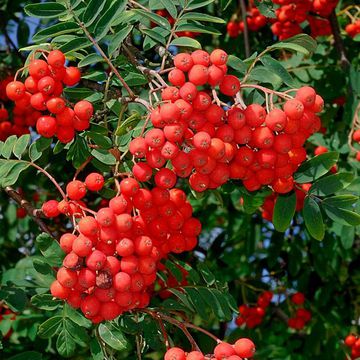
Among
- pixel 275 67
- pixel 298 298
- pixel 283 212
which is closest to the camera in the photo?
pixel 275 67

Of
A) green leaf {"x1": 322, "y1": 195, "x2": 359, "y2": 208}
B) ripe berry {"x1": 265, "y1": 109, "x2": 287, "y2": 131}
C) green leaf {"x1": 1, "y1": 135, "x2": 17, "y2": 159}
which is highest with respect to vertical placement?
ripe berry {"x1": 265, "y1": 109, "x2": 287, "y2": 131}

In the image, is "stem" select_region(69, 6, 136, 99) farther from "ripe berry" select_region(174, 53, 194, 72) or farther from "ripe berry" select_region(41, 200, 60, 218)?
"ripe berry" select_region(41, 200, 60, 218)

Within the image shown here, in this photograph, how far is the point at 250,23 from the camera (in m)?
4.05

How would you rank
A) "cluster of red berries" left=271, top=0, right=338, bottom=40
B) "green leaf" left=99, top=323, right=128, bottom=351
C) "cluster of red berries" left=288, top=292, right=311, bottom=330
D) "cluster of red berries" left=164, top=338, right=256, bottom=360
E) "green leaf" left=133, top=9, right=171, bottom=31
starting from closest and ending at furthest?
1. "cluster of red berries" left=164, top=338, right=256, bottom=360
2. "green leaf" left=133, top=9, right=171, bottom=31
3. "green leaf" left=99, top=323, right=128, bottom=351
4. "cluster of red berries" left=271, top=0, right=338, bottom=40
5. "cluster of red berries" left=288, top=292, right=311, bottom=330

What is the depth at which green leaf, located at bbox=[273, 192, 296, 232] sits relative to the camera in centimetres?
254

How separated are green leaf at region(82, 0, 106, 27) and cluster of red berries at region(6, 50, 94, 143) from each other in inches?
5.3

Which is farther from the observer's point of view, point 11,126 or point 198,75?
point 11,126

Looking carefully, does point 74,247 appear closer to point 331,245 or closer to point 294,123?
point 294,123

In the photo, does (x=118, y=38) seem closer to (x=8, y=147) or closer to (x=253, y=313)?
(x=8, y=147)

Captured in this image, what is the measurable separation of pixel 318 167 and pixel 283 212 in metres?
0.20

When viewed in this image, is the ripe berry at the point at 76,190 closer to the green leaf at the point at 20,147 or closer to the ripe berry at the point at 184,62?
the green leaf at the point at 20,147

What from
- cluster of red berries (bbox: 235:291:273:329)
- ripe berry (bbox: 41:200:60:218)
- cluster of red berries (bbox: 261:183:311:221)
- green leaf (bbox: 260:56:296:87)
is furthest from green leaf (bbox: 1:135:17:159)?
cluster of red berries (bbox: 235:291:273:329)

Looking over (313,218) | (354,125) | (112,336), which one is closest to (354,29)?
(354,125)

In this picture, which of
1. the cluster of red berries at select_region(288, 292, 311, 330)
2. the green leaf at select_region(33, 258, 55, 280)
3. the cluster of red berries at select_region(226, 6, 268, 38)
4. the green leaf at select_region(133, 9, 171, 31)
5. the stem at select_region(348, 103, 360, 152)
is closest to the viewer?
the green leaf at select_region(133, 9, 171, 31)
